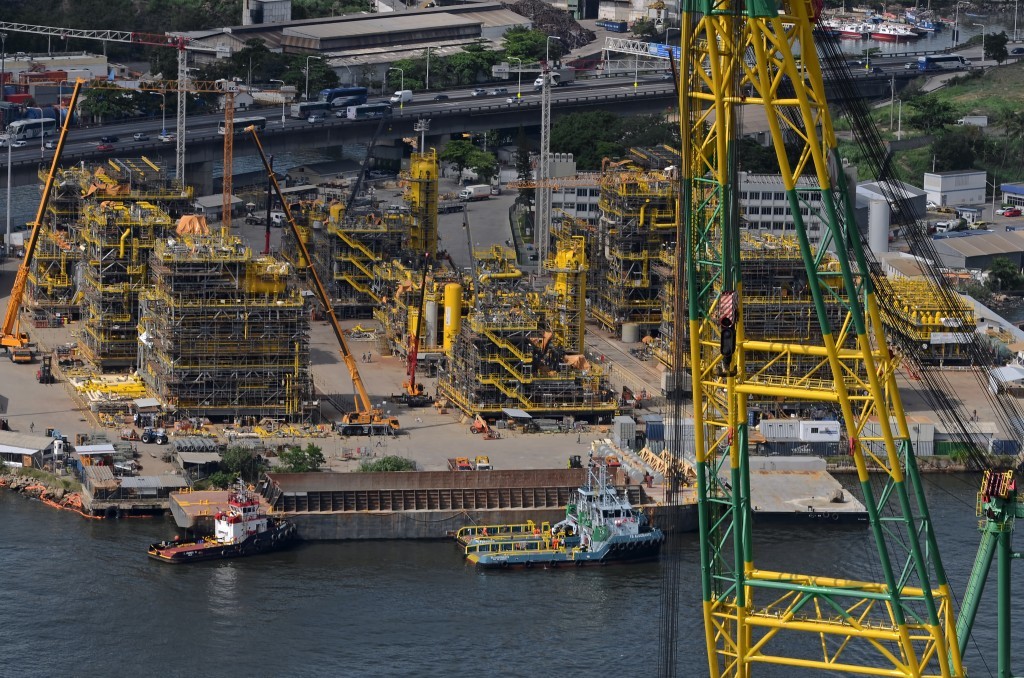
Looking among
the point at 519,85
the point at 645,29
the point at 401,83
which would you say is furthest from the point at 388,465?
the point at 645,29

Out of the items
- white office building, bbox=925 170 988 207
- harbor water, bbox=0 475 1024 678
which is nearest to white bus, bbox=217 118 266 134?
white office building, bbox=925 170 988 207

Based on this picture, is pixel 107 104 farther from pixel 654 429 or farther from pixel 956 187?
pixel 654 429

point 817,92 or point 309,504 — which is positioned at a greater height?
point 817,92

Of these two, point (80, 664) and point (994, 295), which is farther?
point (994, 295)

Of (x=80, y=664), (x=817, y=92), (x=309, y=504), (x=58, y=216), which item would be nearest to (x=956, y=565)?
(x=309, y=504)

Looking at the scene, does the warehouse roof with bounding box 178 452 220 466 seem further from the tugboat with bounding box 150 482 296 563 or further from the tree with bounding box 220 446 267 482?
the tugboat with bounding box 150 482 296 563

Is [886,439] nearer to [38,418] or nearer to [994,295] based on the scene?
[38,418]
